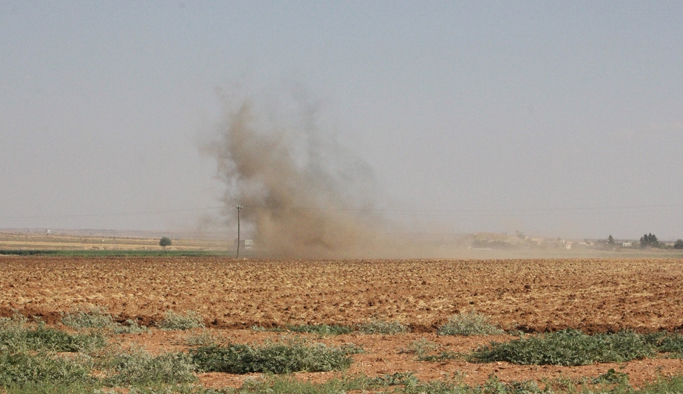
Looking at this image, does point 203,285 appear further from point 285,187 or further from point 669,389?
point 285,187

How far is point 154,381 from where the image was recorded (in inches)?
518

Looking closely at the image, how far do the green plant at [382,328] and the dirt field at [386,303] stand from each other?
0.94 m

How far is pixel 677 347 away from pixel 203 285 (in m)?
27.1

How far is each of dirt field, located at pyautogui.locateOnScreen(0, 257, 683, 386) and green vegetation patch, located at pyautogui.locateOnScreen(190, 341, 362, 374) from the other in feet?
1.71

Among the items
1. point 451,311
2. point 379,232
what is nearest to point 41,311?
point 451,311

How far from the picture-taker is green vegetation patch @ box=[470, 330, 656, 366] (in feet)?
48.2

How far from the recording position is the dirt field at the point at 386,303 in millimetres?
15209

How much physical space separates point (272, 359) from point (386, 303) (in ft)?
53.2

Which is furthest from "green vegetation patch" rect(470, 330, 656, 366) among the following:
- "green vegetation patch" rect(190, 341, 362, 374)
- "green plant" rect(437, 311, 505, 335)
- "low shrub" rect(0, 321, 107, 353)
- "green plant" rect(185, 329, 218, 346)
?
"low shrub" rect(0, 321, 107, 353)

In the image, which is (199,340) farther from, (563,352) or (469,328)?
(563,352)

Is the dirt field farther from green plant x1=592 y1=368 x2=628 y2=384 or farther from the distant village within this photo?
the distant village

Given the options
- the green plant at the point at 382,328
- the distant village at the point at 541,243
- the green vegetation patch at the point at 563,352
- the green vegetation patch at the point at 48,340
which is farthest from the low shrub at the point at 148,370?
the distant village at the point at 541,243

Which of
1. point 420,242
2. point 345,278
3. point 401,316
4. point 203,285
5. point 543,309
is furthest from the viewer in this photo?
point 420,242

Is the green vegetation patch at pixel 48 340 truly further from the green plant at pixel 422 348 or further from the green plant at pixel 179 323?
the green plant at pixel 422 348
